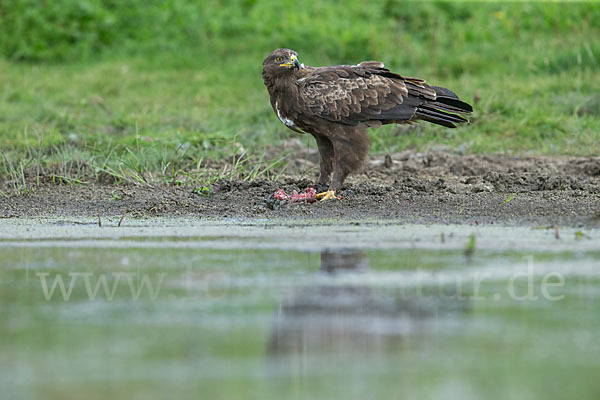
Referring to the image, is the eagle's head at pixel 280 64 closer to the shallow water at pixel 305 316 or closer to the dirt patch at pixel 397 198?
the dirt patch at pixel 397 198

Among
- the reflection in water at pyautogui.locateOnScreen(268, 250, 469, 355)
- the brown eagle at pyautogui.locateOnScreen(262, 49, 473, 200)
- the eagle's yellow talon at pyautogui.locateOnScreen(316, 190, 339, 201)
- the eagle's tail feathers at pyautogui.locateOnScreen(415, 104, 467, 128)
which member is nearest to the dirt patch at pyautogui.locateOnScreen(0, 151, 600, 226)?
the eagle's yellow talon at pyautogui.locateOnScreen(316, 190, 339, 201)

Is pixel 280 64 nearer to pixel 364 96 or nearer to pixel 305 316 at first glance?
pixel 364 96

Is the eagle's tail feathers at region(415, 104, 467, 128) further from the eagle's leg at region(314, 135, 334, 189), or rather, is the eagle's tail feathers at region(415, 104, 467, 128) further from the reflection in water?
the reflection in water

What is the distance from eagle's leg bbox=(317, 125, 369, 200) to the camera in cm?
793

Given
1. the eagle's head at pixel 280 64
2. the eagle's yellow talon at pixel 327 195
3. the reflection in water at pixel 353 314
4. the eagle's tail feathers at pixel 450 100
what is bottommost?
the eagle's yellow talon at pixel 327 195

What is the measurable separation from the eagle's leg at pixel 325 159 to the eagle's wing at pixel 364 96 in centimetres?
32

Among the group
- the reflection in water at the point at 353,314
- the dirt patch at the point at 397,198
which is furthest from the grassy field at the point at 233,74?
the reflection in water at the point at 353,314

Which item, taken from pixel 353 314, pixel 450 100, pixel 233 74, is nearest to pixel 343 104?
pixel 450 100

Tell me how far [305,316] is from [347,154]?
4.18 metres

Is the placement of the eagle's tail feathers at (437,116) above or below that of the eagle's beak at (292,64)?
below

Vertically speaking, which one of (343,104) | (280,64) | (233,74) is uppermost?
(280,64)

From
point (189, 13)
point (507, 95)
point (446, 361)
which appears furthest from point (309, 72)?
point (189, 13)

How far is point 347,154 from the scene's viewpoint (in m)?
7.92

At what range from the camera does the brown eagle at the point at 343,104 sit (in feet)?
25.6
